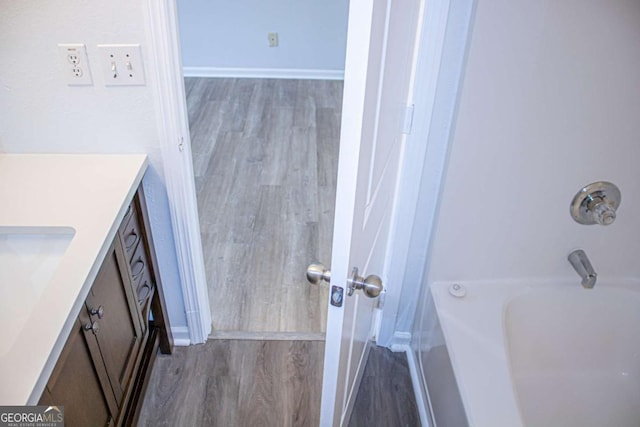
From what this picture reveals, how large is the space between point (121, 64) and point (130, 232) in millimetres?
483

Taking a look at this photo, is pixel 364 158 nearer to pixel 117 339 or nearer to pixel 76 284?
pixel 76 284

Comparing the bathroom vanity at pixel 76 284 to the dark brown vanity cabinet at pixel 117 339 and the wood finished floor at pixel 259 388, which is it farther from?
the wood finished floor at pixel 259 388

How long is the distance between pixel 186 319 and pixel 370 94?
1.36m

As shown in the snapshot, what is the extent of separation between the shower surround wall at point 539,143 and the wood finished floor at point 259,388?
0.25m

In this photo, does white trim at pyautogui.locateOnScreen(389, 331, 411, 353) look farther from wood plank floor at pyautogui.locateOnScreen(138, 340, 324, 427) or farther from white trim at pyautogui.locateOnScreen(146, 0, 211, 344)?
white trim at pyautogui.locateOnScreen(146, 0, 211, 344)

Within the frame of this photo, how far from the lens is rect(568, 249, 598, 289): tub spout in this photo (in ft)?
5.02

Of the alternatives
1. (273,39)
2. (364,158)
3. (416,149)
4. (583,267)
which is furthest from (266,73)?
(364,158)

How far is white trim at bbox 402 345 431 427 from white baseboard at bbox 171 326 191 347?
0.87 metres

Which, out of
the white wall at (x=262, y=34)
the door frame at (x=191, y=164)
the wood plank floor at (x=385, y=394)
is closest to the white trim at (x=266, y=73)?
the white wall at (x=262, y=34)

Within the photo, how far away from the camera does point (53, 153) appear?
1.50m

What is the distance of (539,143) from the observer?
4.51 ft

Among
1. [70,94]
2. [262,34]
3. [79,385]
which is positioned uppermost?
[70,94]

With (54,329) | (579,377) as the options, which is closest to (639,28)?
(579,377)

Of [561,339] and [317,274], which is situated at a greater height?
[317,274]
